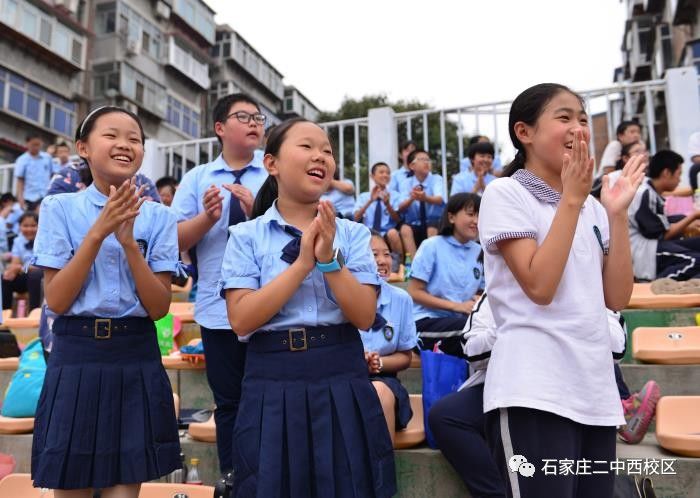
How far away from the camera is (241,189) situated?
2.37 m

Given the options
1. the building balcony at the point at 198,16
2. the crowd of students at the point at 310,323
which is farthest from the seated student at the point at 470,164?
the building balcony at the point at 198,16

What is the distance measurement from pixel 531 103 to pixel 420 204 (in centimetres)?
478

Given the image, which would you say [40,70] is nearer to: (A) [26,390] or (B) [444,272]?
(A) [26,390]

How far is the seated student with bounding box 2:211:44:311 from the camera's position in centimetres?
657

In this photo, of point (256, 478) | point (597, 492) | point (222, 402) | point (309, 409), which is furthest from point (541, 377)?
point (222, 402)

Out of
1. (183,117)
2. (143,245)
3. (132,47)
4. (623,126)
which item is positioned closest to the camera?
(143,245)

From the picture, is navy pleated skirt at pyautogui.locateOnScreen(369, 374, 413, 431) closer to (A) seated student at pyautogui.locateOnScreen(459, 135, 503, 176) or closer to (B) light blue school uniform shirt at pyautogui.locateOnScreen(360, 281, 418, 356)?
(B) light blue school uniform shirt at pyautogui.locateOnScreen(360, 281, 418, 356)

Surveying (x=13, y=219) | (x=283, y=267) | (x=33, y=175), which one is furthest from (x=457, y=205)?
Answer: (x=33, y=175)

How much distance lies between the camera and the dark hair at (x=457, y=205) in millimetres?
3893

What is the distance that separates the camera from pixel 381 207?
642 cm

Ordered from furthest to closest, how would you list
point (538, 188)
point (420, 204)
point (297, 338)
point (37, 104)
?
1. point (37, 104)
2. point (420, 204)
3. point (297, 338)
4. point (538, 188)

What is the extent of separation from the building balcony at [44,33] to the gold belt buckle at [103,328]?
18.9 metres

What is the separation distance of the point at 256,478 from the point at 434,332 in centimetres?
215

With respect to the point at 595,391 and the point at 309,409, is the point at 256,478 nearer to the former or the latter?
the point at 309,409
